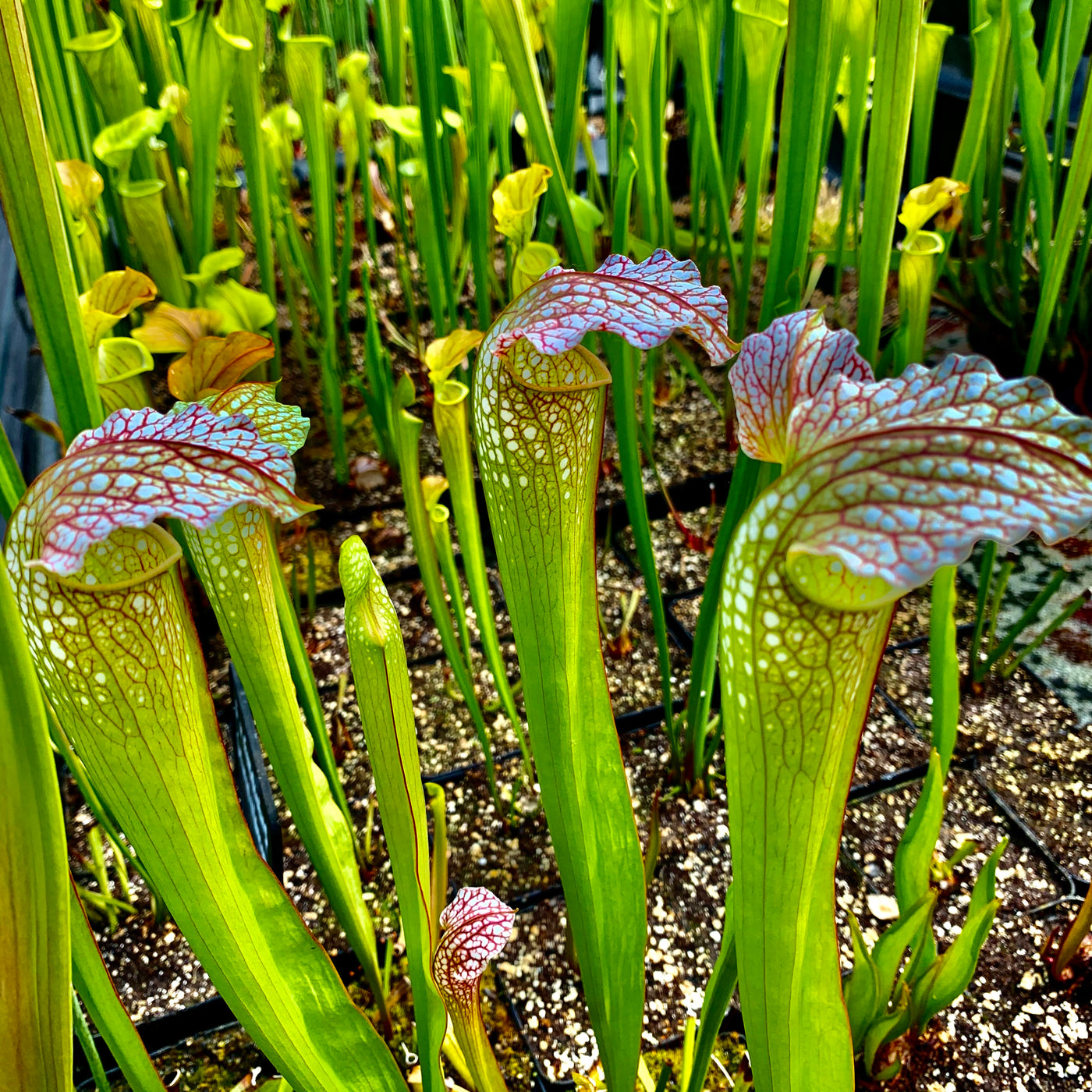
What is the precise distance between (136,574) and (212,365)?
0.99ft

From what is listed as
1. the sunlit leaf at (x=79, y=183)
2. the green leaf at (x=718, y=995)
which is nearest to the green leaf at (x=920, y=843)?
the green leaf at (x=718, y=995)

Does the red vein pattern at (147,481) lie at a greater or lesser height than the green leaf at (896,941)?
greater

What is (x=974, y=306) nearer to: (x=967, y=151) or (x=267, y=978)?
(x=967, y=151)

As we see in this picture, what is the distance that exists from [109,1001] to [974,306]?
1.76 metres

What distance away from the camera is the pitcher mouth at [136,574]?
0.39 meters

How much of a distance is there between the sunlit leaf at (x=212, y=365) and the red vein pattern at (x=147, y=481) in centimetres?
26

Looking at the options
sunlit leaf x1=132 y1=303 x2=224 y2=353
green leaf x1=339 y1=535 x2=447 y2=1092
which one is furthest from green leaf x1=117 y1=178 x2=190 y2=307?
green leaf x1=339 y1=535 x2=447 y2=1092

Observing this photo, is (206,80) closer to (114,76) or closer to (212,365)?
(114,76)

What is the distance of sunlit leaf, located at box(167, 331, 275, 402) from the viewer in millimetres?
647

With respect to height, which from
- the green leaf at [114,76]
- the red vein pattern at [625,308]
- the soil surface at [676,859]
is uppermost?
the green leaf at [114,76]

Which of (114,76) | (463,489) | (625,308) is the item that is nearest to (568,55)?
(463,489)

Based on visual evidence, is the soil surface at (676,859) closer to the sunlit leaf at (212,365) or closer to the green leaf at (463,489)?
the green leaf at (463,489)

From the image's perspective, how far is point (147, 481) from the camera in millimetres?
359

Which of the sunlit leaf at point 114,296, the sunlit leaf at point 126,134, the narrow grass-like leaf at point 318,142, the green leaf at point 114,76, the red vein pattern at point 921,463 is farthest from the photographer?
the narrow grass-like leaf at point 318,142
